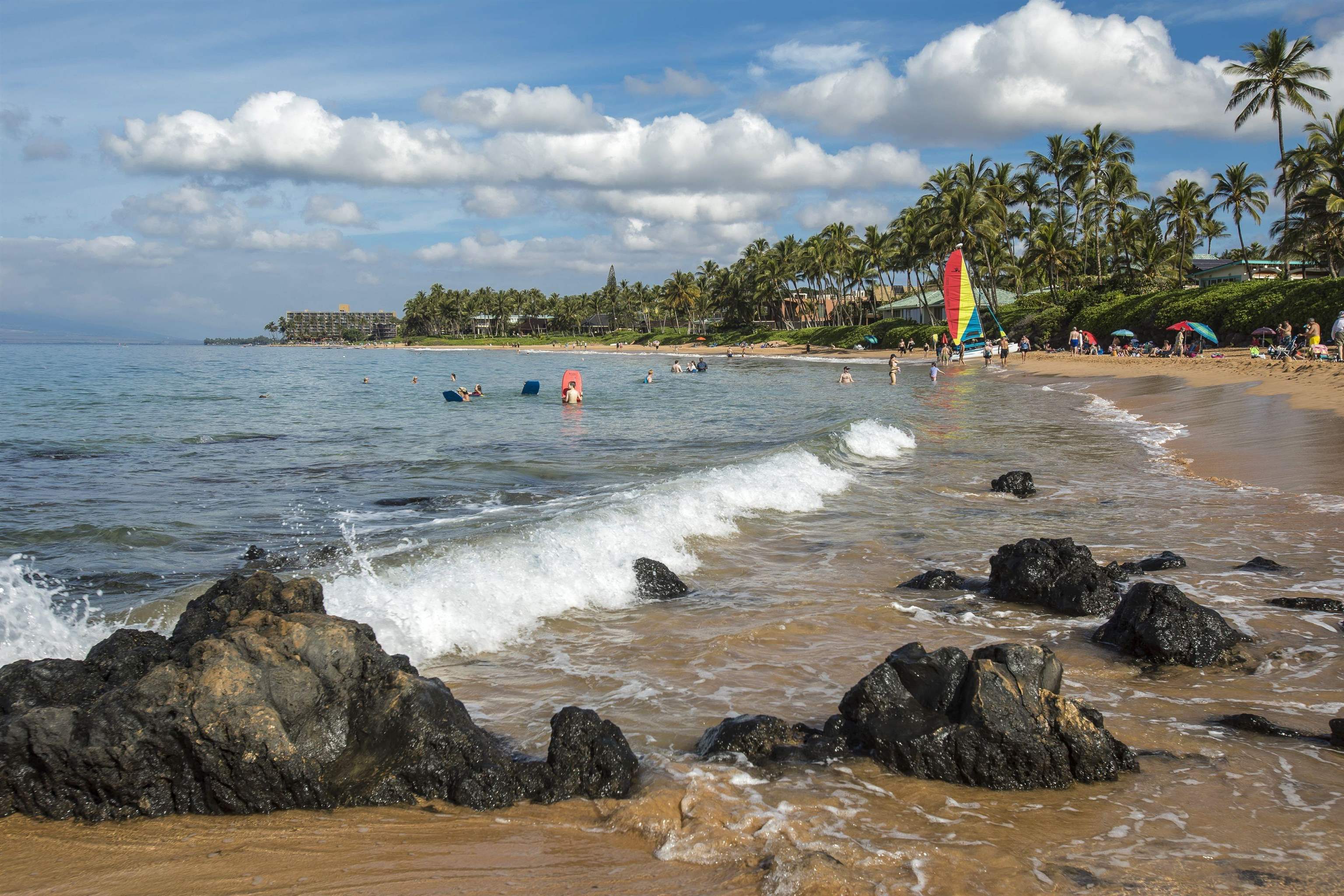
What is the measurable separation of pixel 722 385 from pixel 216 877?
150ft

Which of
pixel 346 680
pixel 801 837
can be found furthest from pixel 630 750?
pixel 346 680

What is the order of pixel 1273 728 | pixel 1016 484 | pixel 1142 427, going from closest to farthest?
1. pixel 1273 728
2. pixel 1016 484
3. pixel 1142 427

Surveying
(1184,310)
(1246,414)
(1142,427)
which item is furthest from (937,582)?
(1184,310)

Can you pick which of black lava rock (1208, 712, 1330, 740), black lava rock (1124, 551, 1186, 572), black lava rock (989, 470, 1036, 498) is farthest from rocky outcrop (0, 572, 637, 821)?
black lava rock (989, 470, 1036, 498)

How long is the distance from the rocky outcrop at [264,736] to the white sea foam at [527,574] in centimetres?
259

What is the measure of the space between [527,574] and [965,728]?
5.29 meters

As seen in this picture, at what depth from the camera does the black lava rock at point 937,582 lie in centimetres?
862

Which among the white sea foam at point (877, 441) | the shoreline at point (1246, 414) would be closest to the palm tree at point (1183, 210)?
the shoreline at point (1246, 414)

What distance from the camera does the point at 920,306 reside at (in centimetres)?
8869

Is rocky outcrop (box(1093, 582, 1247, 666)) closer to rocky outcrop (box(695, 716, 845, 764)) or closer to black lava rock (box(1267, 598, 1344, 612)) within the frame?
black lava rock (box(1267, 598, 1344, 612))

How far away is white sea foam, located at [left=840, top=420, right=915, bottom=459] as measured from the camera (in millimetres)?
19656

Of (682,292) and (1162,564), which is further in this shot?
(682,292)

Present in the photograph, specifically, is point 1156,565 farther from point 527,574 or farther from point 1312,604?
point 527,574

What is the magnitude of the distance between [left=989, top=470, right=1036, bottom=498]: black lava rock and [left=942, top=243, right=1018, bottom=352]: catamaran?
38152mm
